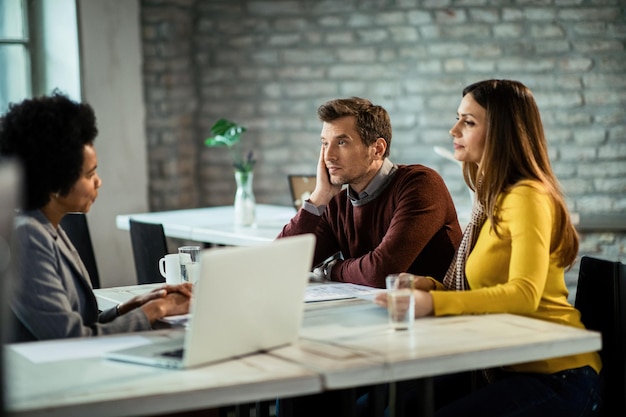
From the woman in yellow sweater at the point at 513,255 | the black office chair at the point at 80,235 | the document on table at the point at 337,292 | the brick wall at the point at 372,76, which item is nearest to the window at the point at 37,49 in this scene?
the brick wall at the point at 372,76

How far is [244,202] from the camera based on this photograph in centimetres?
479

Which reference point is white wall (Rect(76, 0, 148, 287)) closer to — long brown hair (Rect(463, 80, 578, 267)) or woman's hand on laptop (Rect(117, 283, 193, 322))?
woman's hand on laptop (Rect(117, 283, 193, 322))

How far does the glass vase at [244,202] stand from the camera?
477 centimetres

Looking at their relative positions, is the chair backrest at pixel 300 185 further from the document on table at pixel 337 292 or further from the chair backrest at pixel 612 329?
the chair backrest at pixel 612 329

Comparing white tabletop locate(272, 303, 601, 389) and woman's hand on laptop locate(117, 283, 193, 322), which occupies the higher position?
woman's hand on laptop locate(117, 283, 193, 322)

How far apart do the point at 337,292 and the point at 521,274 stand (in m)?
0.67

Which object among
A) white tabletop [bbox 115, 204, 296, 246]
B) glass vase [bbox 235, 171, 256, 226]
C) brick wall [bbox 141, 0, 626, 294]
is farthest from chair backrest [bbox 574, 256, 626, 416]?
brick wall [bbox 141, 0, 626, 294]

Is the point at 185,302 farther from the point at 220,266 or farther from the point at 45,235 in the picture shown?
the point at 220,266

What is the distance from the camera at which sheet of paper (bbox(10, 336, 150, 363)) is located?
2.13 metres

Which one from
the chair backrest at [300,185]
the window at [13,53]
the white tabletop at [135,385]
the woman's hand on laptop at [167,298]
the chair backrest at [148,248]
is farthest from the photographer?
the window at [13,53]

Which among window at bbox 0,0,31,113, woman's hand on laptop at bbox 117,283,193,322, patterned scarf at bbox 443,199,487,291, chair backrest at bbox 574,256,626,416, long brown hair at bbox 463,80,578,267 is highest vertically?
window at bbox 0,0,31,113

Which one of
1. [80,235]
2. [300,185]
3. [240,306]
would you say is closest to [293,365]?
[240,306]

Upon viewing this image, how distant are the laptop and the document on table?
61 cm

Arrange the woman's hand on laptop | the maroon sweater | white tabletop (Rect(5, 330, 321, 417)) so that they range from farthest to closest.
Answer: the maroon sweater, the woman's hand on laptop, white tabletop (Rect(5, 330, 321, 417))
